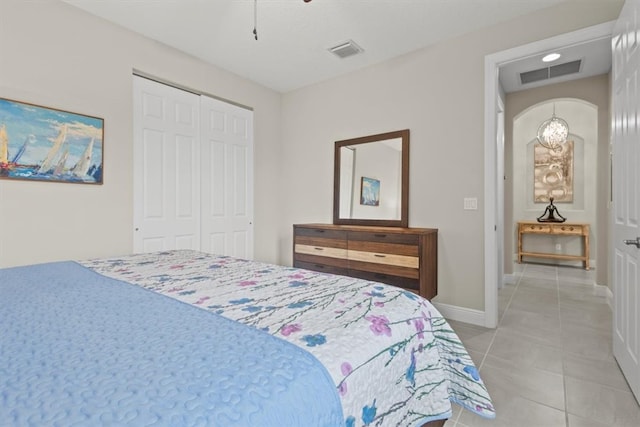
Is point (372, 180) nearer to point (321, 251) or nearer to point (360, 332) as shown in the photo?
point (321, 251)

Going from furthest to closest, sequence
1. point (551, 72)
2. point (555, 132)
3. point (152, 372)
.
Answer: point (555, 132), point (551, 72), point (152, 372)

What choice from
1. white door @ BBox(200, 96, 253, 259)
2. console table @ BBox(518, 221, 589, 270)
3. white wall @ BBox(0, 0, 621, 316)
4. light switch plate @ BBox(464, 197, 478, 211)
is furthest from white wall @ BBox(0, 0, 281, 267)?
console table @ BBox(518, 221, 589, 270)

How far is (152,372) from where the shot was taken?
615 mm

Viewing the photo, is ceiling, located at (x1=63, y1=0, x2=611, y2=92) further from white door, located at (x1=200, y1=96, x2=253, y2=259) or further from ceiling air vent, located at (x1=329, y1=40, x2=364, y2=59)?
white door, located at (x1=200, y1=96, x2=253, y2=259)

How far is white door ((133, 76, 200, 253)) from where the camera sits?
9.78 ft

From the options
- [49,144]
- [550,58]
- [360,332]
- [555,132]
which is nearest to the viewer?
[360,332]

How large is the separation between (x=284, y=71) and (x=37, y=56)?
2.27 meters

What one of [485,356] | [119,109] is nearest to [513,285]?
[485,356]

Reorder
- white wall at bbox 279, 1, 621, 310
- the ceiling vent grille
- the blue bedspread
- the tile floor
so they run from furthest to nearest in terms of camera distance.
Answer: the ceiling vent grille
white wall at bbox 279, 1, 621, 310
the tile floor
the blue bedspread

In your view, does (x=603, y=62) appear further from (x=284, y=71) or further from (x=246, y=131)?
(x=246, y=131)

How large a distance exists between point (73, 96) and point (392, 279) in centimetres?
314

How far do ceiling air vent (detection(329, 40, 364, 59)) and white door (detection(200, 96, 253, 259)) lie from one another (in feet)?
4.52

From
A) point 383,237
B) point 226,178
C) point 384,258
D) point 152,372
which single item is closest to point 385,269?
point 384,258

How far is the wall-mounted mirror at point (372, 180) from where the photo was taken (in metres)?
3.34
